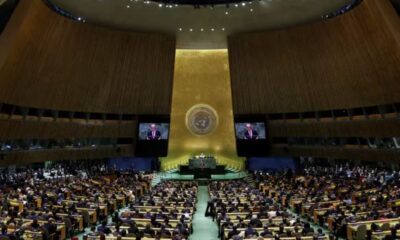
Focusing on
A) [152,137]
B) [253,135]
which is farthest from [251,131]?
[152,137]

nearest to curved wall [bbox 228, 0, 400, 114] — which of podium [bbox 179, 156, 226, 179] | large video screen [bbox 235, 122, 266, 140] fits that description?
large video screen [bbox 235, 122, 266, 140]

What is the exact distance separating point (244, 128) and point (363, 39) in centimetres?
1279

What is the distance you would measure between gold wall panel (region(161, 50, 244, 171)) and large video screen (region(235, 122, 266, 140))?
536 centimetres

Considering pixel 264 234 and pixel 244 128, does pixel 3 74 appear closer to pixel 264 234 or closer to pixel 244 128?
pixel 264 234

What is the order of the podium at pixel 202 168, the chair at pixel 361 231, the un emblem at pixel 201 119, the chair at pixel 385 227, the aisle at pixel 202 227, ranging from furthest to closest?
the un emblem at pixel 201 119, the podium at pixel 202 168, the aisle at pixel 202 227, the chair at pixel 361 231, the chair at pixel 385 227

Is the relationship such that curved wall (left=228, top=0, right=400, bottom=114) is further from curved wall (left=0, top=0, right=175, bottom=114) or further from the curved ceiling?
curved wall (left=0, top=0, right=175, bottom=114)

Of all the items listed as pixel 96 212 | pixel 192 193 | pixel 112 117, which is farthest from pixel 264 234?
pixel 112 117

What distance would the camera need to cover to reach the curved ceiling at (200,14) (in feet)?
79.6

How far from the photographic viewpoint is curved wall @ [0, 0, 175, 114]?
20766 mm

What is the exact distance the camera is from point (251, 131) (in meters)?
32.8

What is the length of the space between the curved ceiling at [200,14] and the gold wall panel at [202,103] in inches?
280

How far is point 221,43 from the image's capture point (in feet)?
112

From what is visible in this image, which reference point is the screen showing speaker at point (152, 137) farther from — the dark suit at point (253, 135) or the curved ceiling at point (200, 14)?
the curved ceiling at point (200, 14)

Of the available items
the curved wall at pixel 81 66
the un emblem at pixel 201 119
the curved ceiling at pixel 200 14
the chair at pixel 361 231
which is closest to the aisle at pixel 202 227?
the chair at pixel 361 231
